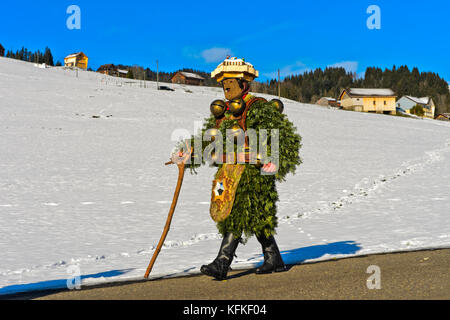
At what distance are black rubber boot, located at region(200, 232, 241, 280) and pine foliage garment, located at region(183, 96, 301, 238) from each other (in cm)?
8

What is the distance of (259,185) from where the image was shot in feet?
13.5

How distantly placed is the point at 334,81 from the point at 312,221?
154 m

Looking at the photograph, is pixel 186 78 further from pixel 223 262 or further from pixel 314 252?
pixel 223 262

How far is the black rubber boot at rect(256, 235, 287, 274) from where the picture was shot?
4195mm

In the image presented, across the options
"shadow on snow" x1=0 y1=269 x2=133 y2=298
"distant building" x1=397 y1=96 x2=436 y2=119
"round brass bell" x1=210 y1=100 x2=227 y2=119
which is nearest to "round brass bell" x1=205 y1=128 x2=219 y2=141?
"round brass bell" x1=210 y1=100 x2=227 y2=119

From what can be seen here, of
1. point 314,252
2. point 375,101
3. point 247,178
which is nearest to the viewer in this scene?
point 247,178

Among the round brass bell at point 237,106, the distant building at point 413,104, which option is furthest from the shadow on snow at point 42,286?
the distant building at point 413,104

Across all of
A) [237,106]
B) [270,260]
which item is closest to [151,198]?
[270,260]

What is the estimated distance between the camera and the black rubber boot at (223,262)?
13.1 feet

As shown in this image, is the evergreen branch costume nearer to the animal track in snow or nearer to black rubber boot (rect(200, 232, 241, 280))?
black rubber boot (rect(200, 232, 241, 280))

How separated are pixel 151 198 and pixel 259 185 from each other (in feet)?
25.5

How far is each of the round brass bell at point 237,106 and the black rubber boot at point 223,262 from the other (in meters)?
1.22

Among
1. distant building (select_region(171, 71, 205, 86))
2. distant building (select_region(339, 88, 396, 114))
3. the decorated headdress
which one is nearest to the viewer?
the decorated headdress
